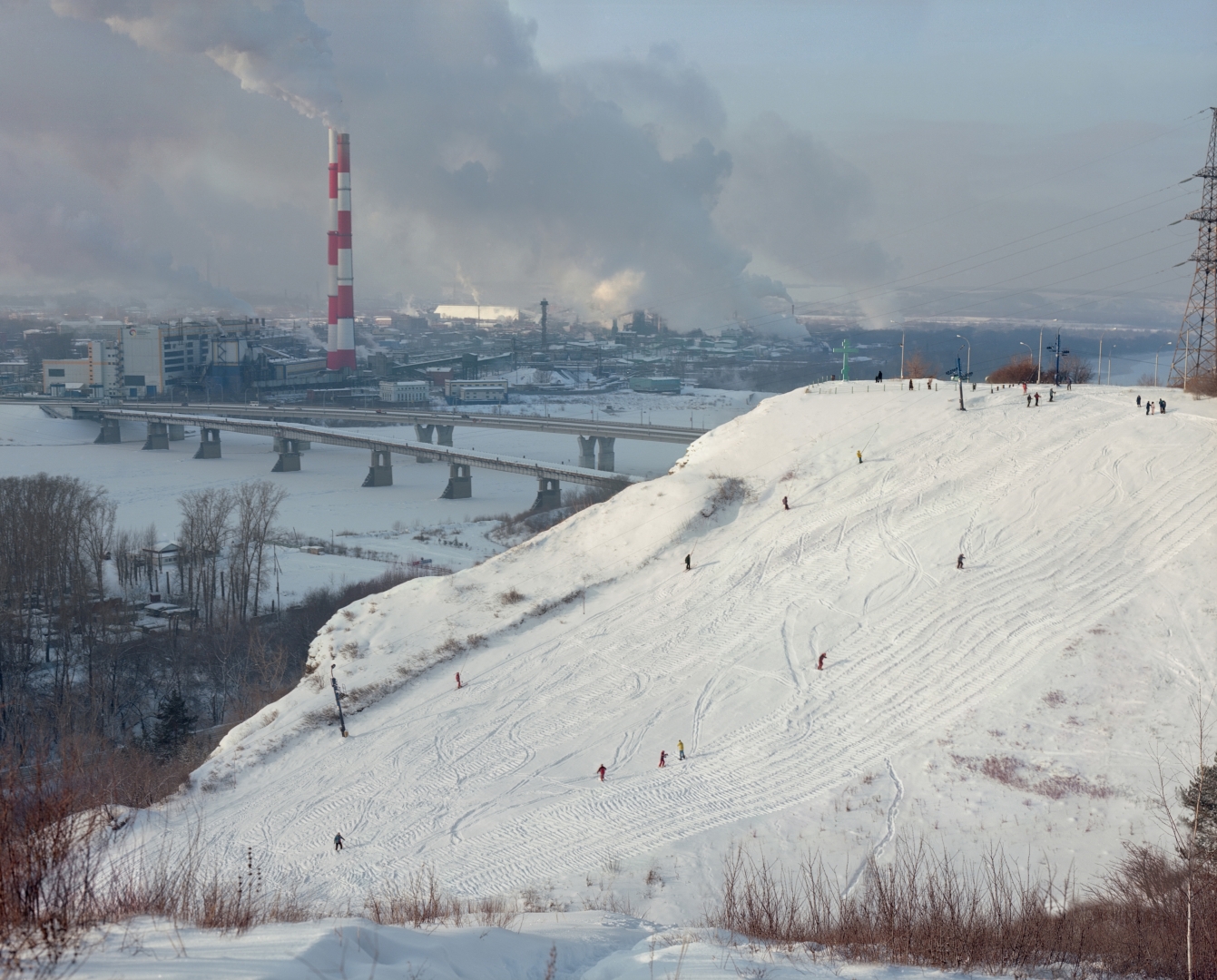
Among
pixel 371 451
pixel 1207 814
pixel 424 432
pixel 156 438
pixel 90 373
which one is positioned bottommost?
pixel 1207 814

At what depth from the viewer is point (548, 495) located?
43.5 metres

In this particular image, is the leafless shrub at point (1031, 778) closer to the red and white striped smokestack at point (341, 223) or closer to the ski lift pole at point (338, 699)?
the ski lift pole at point (338, 699)

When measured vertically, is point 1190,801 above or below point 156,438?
below

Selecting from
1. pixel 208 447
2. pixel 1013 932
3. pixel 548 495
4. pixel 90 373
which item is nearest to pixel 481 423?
pixel 208 447

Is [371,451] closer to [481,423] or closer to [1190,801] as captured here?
[481,423]

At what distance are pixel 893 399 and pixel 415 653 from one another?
16.7m

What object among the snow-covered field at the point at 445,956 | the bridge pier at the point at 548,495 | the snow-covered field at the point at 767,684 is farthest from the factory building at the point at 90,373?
the snow-covered field at the point at 445,956

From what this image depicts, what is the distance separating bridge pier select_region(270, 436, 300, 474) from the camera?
56031mm

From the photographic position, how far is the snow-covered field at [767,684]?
1210cm

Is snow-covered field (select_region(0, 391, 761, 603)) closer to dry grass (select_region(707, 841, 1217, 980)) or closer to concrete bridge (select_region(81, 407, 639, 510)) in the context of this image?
concrete bridge (select_region(81, 407, 639, 510))

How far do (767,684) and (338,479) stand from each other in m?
42.0

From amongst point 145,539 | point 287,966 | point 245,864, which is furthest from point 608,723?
point 145,539

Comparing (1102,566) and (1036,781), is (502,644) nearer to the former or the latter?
(1036,781)

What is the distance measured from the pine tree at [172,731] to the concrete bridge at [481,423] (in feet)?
105
